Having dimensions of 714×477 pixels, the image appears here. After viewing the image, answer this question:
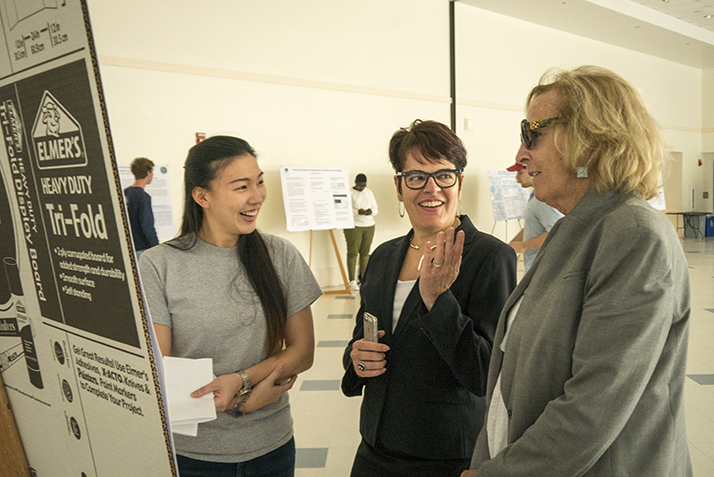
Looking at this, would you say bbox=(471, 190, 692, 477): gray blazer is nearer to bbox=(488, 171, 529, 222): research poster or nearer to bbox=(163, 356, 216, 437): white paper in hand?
bbox=(163, 356, 216, 437): white paper in hand

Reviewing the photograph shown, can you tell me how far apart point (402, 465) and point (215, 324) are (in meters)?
0.63

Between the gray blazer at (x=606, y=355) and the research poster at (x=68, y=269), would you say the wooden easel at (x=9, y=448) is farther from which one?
the gray blazer at (x=606, y=355)

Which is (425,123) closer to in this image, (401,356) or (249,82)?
(401,356)

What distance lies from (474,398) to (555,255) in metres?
0.57

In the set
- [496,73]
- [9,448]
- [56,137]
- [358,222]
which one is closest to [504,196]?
[496,73]

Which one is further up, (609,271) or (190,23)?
(190,23)

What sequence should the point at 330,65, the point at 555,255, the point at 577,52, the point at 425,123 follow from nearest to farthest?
the point at 555,255 < the point at 425,123 < the point at 330,65 < the point at 577,52

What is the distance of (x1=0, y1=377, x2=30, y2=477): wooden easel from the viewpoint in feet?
2.68

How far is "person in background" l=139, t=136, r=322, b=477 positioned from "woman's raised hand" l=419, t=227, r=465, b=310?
37 centimetres

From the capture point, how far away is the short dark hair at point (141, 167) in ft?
17.4

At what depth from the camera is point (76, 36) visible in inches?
20.4

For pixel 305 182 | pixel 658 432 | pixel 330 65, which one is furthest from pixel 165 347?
pixel 330 65

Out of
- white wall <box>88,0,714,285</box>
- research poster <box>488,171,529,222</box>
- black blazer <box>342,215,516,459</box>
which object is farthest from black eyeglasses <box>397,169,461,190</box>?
research poster <box>488,171,529,222</box>

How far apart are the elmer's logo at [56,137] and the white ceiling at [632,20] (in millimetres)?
10398
